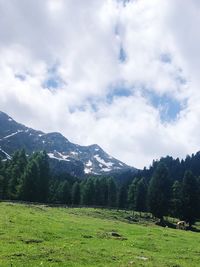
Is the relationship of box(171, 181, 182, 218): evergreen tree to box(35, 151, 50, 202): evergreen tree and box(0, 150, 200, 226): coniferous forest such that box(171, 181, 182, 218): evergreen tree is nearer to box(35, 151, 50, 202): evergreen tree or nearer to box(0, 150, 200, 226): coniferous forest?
box(0, 150, 200, 226): coniferous forest

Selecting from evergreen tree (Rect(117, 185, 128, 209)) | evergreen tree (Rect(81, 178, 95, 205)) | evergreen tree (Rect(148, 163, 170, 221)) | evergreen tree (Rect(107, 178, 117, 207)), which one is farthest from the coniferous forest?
evergreen tree (Rect(117, 185, 128, 209))

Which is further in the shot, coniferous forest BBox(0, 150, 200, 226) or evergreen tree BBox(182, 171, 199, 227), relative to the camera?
coniferous forest BBox(0, 150, 200, 226)

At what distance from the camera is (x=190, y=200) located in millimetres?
102000

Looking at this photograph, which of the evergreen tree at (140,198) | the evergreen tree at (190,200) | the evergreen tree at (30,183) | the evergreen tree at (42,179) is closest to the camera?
the evergreen tree at (190,200)

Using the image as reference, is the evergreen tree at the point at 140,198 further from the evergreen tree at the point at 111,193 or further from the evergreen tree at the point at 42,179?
the evergreen tree at the point at 42,179

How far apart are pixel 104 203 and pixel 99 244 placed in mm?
127757

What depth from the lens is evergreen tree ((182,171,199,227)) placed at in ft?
330

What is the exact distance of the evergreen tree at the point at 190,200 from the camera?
100 meters

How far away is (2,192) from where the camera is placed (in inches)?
4823

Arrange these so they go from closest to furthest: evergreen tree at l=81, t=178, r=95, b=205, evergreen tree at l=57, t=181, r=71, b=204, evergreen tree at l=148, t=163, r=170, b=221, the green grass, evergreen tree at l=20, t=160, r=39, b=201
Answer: the green grass < evergreen tree at l=148, t=163, r=170, b=221 < evergreen tree at l=20, t=160, r=39, b=201 < evergreen tree at l=81, t=178, r=95, b=205 < evergreen tree at l=57, t=181, r=71, b=204

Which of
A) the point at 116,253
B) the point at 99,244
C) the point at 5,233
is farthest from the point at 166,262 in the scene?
the point at 5,233

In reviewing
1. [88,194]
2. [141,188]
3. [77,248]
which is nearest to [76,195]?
[88,194]

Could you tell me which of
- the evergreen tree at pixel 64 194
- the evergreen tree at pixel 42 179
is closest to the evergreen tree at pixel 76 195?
the evergreen tree at pixel 64 194

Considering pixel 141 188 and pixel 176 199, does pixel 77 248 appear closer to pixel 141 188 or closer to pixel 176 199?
pixel 176 199
